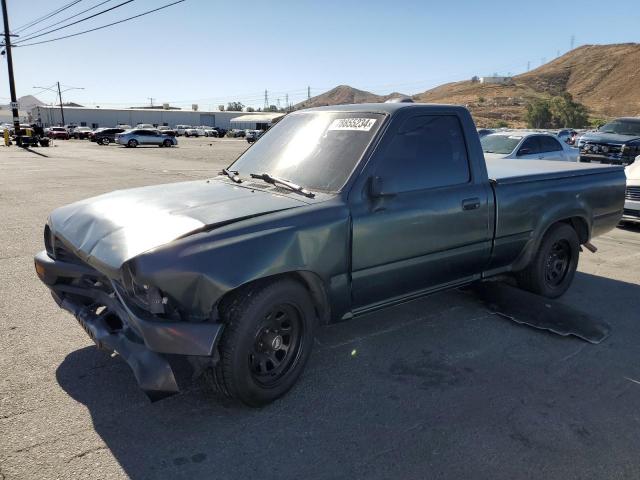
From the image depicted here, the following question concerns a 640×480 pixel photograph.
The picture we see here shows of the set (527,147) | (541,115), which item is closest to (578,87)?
(541,115)

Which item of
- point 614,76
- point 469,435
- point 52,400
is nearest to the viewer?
point 469,435

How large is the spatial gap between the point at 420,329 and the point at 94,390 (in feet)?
8.61

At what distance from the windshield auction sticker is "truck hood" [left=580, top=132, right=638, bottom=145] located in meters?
14.7

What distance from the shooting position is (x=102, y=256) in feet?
9.35

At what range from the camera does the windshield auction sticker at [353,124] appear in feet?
12.4

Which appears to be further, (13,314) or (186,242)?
(13,314)

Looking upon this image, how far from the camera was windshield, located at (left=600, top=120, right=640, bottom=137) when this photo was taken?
16.4 m

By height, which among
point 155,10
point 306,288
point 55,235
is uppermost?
point 155,10

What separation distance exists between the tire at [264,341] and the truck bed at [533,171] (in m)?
2.25

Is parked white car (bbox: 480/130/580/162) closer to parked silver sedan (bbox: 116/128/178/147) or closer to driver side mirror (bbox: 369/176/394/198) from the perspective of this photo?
driver side mirror (bbox: 369/176/394/198)

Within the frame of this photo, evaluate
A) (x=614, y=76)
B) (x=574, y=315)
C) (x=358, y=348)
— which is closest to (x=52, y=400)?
(x=358, y=348)

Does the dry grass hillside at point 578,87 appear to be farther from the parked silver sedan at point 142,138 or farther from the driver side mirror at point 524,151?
the driver side mirror at point 524,151

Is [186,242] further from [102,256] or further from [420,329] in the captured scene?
[420,329]

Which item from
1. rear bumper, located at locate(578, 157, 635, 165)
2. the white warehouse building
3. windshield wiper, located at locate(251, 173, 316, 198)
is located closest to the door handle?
windshield wiper, located at locate(251, 173, 316, 198)
